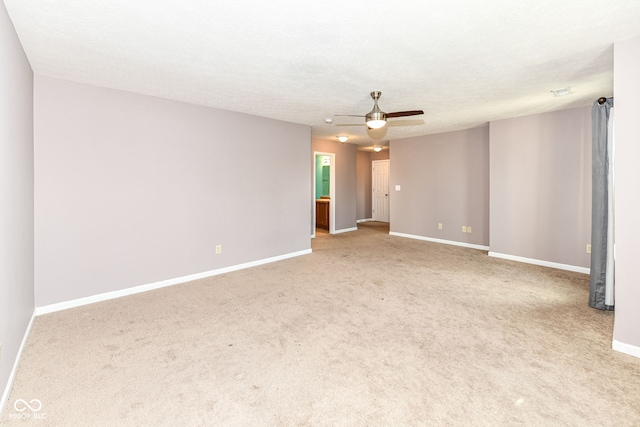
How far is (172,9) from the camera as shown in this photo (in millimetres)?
1979

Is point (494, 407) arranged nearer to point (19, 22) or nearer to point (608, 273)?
point (608, 273)

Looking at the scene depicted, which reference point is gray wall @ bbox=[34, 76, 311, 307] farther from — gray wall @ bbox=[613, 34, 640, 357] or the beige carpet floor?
gray wall @ bbox=[613, 34, 640, 357]

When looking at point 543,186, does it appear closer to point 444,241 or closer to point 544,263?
point 544,263

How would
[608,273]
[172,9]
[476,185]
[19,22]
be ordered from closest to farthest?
[172,9]
[19,22]
[608,273]
[476,185]

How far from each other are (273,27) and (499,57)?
1.97 m

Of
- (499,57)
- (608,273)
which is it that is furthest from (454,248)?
(499,57)

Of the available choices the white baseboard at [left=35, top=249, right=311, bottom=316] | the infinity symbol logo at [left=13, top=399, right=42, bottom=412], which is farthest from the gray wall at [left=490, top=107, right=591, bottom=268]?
the infinity symbol logo at [left=13, top=399, right=42, bottom=412]

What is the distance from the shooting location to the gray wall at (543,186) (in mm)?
4531

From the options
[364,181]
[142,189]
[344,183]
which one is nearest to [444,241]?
[344,183]

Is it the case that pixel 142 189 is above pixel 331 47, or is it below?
below

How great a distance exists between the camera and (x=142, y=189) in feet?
12.5

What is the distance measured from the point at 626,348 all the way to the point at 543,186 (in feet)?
10.2

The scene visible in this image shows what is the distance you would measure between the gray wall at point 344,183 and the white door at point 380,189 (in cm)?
185

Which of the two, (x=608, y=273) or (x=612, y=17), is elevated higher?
(x=612, y=17)
